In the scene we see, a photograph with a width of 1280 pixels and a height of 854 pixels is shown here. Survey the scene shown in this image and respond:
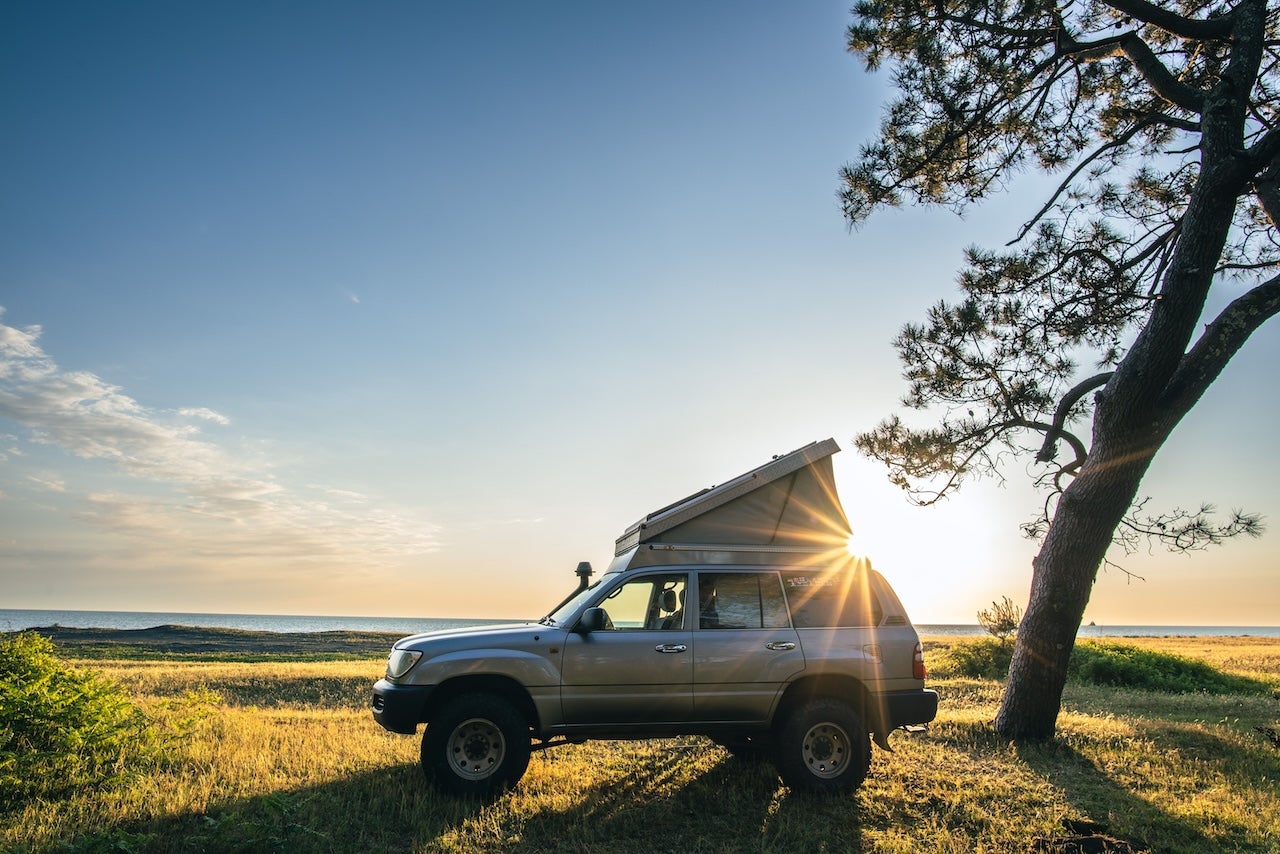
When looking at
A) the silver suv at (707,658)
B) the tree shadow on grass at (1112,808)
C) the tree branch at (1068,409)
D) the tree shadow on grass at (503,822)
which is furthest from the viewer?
the tree branch at (1068,409)

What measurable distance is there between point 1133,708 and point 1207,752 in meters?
4.12

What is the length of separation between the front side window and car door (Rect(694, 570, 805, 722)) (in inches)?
9.1


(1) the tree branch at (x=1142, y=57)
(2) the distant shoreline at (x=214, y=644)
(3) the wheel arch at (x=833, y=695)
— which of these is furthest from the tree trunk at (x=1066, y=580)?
(2) the distant shoreline at (x=214, y=644)

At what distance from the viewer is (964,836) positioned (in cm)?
648

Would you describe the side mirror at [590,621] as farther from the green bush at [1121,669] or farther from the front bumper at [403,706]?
the green bush at [1121,669]

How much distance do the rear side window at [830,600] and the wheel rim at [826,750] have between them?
0.94 metres

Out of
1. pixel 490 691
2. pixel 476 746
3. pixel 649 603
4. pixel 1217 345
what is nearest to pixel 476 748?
pixel 476 746

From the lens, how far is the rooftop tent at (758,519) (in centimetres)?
809

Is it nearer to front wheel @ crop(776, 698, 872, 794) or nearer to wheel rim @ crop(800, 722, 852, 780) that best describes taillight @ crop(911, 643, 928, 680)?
front wheel @ crop(776, 698, 872, 794)

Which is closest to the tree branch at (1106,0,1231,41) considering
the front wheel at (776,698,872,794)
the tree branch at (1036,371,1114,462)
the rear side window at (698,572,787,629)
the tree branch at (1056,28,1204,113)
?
the tree branch at (1056,28,1204,113)

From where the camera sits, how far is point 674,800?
739cm

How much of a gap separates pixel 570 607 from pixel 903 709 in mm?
3306

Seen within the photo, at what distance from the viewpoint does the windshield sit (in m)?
7.87

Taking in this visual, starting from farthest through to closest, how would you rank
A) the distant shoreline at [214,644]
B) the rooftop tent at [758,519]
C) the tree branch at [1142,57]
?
the distant shoreline at [214,644]
the tree branch at [1142,57]
the rooftop tent at [758,519]
